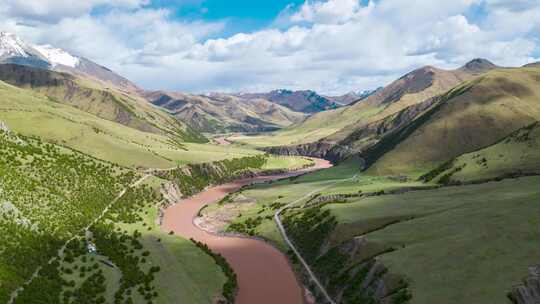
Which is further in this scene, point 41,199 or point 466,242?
point 41,199

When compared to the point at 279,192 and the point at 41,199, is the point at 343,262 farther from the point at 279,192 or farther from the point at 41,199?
the point at 279,192

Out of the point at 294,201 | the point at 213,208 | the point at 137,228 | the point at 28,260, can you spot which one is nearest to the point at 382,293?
the point at 28,260

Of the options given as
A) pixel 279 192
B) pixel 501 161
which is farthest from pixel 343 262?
pixel 279 192

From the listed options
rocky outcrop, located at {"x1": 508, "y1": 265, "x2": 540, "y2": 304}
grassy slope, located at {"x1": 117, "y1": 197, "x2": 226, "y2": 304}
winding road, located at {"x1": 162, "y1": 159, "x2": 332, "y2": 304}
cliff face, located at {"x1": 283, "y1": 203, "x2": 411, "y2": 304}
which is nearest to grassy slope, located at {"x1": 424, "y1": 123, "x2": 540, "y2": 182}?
cliff face, located at {"x1": 283, "y1": 203, "x2": 411, "y2": 304}

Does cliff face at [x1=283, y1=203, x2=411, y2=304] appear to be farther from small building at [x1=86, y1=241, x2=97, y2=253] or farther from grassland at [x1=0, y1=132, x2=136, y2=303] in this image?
grassland at [x1=0, y1=132, x2=136, y2=303]

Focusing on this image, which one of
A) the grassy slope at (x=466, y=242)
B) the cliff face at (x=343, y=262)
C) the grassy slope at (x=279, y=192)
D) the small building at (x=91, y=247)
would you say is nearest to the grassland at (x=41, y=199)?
the small building at (x=91, y=247)

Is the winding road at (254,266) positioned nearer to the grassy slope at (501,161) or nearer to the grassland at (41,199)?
the grassland at (41,199)

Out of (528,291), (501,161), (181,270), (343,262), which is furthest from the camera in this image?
(501,161)

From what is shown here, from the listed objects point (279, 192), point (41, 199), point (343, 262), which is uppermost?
point (41, 199)
